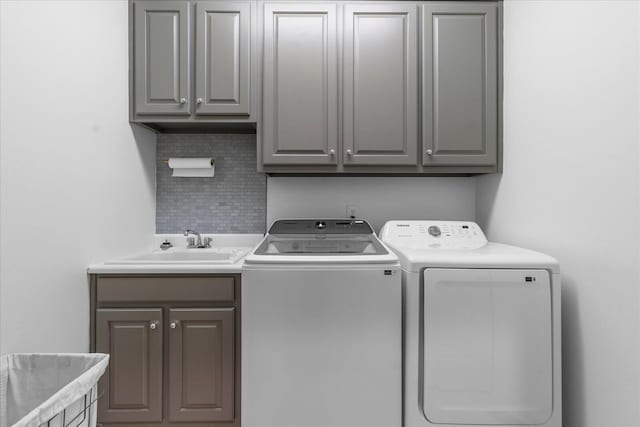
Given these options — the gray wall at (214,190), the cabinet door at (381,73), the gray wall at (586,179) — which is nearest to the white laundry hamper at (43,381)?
the gray wall at (214,190)

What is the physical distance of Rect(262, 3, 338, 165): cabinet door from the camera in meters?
1.77

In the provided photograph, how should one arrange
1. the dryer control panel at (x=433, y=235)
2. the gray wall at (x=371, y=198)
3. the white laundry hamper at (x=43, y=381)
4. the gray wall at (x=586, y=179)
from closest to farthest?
1. the white laundry hamper at (x=43, y=381)
2. the gray wall at (x=586, y=179)
3. the dryer control panel at (x=433, y=235)
4. the gray wall at (x=371, y=198)

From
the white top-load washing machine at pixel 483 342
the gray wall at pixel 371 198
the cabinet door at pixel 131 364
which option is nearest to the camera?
the white top-load washing machine at pixel 483 342

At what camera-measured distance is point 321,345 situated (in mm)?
1311

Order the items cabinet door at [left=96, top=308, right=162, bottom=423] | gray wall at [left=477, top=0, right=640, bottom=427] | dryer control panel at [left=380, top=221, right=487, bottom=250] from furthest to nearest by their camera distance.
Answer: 1. dryer control panel at [left=380, top=221, right=487, bottom=250]
2. cabinet door at [left=96, top=308, right=162, bottom=423]
3. gray wall at [left=477, top=0, right=640, bottom=427]

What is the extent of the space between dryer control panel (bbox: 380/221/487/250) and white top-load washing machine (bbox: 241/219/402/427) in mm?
497

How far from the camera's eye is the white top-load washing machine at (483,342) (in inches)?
49.6

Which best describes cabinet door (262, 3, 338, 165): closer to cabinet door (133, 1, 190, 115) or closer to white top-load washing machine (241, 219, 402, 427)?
cabinet door (133, 1, 190, 115)

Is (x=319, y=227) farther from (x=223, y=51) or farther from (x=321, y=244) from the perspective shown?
(x=223, y=51)

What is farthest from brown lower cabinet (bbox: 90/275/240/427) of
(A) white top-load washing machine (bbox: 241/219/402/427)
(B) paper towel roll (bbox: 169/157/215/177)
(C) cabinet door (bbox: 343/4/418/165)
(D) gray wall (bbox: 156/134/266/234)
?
(C) cabinet door (bbox: 343/4/418/165)

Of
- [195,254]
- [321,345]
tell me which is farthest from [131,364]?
[321,345]

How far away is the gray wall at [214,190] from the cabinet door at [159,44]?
415 mm

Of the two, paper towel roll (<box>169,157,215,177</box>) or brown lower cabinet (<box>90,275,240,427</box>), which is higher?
paper towel roll (<box>169,157,215,177</box>)

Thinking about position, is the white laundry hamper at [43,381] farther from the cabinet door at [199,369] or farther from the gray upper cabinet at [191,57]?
the gray upper cabinet at [191,57]
